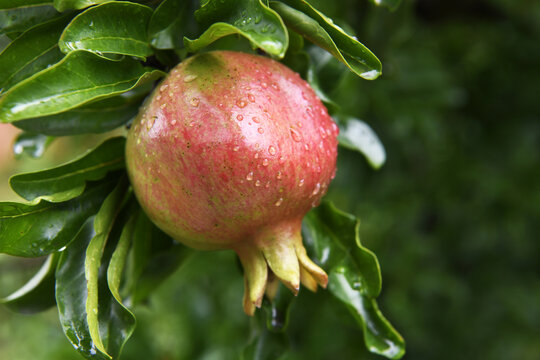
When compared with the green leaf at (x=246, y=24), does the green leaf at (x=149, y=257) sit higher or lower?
lower

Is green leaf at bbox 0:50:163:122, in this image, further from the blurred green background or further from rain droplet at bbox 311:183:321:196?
the blurred green background

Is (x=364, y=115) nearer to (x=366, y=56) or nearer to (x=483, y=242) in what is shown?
(x=483, y=242)

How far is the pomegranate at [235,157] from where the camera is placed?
2.15 ft

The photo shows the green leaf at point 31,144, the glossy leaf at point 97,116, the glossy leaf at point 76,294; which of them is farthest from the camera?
the green leaf at point 31,144

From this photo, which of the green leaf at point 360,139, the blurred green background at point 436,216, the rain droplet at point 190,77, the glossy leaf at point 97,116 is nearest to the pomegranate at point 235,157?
the rain droplet at point 190,77

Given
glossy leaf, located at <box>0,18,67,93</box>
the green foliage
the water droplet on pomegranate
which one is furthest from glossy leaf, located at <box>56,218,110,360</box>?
the water droplet on pomegranate

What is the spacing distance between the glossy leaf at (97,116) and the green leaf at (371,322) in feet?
1.28

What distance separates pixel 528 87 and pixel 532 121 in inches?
4.7

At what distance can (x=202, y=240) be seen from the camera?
70 cm

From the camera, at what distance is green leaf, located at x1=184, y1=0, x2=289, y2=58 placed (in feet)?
1.97

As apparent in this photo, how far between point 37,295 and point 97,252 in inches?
9.2

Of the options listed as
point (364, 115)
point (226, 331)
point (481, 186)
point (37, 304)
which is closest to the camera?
point (37, 304)

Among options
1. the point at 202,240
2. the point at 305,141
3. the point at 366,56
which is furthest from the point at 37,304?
A: the point at 366,56

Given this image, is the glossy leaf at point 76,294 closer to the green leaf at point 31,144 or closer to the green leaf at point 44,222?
the green leaf at point 44,222
